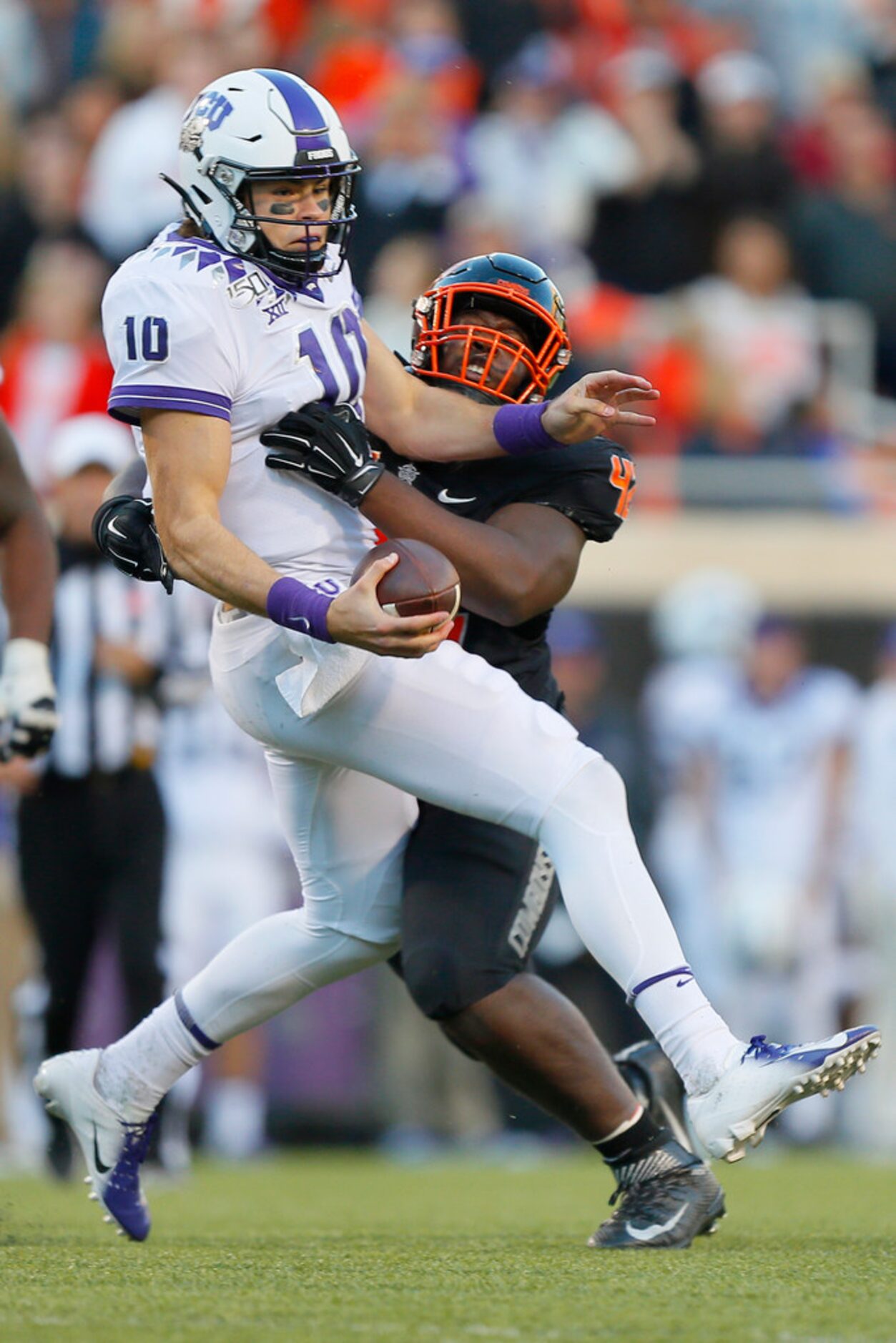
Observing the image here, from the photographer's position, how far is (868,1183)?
18.2ft

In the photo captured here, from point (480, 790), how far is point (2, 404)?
209 inches

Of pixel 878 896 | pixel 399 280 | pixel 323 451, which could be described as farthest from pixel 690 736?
pixel 323 451

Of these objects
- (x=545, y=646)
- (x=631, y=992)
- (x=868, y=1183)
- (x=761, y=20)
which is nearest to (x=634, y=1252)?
(x=631, y=992)

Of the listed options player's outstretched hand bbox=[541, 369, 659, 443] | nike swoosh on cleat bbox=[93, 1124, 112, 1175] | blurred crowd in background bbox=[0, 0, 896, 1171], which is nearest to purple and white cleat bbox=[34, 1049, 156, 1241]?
nike swoosh on cleat bbox=[93, 1124, 112, 1175]

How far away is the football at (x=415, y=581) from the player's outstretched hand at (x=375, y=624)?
0.02 m

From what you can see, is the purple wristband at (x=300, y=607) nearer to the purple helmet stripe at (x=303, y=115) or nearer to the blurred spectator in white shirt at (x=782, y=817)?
the purple helmet stripe at (x=303, y=115)

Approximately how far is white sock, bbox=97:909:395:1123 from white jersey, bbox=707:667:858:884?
14.5 feet

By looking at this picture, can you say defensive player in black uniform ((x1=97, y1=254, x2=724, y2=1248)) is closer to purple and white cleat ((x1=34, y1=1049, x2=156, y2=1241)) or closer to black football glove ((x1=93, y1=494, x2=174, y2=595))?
black football glove ((x1=93, y1=494, x2=174, y2=595))

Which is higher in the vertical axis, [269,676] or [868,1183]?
[269,676]

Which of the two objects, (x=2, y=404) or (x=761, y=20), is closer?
(x=2, y=404)

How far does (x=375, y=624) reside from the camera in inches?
121

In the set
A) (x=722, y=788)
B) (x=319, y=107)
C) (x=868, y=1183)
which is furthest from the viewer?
(x=722, y=788)

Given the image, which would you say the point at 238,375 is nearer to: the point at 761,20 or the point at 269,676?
the point at 269,676

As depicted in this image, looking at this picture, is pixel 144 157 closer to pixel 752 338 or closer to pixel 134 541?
pixel 752 338
